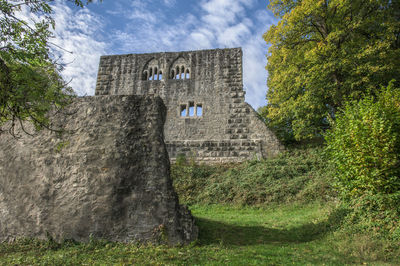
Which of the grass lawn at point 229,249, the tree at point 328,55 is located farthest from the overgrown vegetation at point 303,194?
the tree at point 328,55

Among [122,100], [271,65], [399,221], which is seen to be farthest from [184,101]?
[399,221]

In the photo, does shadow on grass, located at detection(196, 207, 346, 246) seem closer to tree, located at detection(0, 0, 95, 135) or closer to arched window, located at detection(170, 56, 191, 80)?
tree, located at detection(0, 0, 95, 135)

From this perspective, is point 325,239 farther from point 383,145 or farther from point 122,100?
point 122,100

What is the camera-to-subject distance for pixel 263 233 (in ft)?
23.1

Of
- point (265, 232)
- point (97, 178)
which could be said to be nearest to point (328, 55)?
Answer: point (265, 232)

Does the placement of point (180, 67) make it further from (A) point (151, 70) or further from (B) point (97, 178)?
(B) point (97, 178)

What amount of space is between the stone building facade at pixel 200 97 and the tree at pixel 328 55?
184cm

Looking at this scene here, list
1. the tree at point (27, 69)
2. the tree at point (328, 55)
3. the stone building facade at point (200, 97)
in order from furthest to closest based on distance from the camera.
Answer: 1. the stone building facade at point (200, 97)
2. the tree at point (328, 55)
3. the tree at point (27, 69)

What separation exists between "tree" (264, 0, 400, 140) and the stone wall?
350 inches

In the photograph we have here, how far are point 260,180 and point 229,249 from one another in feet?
20.8

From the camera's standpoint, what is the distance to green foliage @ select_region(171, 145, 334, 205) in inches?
404

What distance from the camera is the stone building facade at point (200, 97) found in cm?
1434

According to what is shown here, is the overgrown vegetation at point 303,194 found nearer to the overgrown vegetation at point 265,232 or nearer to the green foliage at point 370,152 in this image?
the overgrown vegetation at point 265,232

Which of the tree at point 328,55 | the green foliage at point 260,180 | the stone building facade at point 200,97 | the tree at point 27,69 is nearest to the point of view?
the tree at point 27,69
